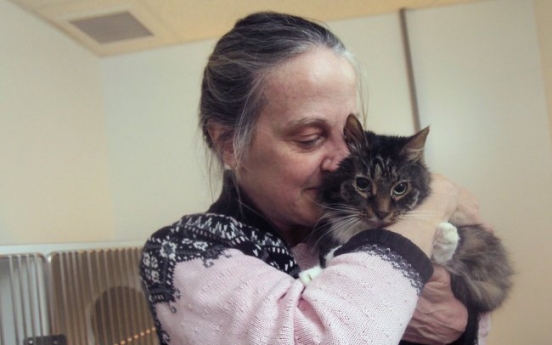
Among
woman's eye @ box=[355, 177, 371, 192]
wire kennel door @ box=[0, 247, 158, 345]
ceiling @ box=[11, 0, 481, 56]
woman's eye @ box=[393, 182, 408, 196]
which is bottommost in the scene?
wire kennel door @ box=[0, 247, 158, 345]

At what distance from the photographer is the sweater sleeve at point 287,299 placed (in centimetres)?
68

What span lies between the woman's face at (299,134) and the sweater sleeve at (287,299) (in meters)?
0.25

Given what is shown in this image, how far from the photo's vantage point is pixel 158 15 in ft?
7.43

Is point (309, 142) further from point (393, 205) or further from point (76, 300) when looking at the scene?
point (76, 300)

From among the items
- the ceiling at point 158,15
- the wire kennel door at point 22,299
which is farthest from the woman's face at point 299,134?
the ceiling at point 158,15

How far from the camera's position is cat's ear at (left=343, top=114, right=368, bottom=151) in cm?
103

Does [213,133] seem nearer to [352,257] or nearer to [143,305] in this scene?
[352,257]

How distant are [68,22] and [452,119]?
1.92 m

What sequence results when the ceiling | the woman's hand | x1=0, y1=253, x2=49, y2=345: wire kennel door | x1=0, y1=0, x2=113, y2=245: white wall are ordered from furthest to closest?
the ceiling → x1=0, y1=0, x2=113, y2=245: white wall → x1=0, y1=253, x2=49, y2=345: wire kennel door → the woman's hand

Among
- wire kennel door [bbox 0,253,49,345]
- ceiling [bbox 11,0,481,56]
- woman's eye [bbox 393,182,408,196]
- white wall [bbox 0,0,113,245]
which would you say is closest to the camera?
woman's eye [bbox 393,182,408,196]

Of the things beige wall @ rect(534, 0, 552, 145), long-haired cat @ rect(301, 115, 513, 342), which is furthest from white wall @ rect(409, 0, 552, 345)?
long-haired cat @ rect(301, 115, 513, 342)

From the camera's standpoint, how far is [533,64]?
2.46 m

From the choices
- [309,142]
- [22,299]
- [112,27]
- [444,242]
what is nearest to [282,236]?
[309,142]

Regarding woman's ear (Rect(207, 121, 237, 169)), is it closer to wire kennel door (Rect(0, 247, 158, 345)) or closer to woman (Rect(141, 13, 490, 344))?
woman (Rect(141, 13, 490, 344))
